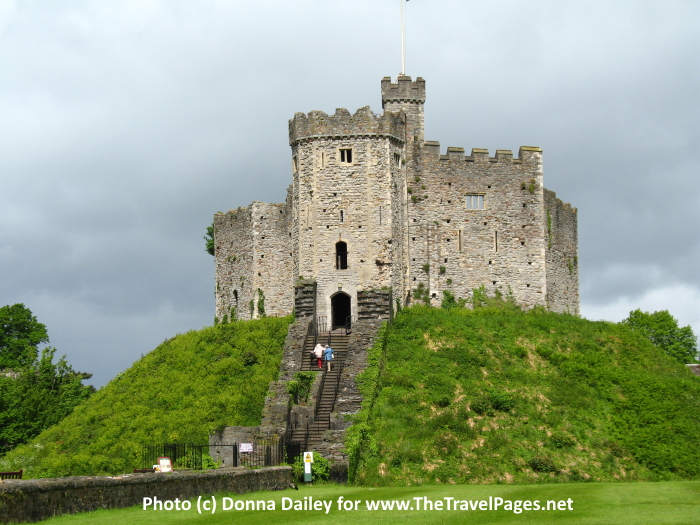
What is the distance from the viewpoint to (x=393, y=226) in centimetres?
4731

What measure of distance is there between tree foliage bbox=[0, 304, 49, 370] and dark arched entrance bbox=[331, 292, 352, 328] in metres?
28.1

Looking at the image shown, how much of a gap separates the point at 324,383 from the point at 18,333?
37.4 metres

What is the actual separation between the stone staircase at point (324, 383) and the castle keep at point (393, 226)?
3.15 meters

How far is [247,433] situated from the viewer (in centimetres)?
3584

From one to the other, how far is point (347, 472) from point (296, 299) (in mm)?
14923

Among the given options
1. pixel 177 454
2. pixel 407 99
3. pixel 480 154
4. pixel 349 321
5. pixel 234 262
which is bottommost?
pixel 177 454

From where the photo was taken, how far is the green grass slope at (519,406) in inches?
1307

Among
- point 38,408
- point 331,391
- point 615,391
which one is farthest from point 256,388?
point 38,408

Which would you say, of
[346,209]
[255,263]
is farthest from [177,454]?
[255,263]

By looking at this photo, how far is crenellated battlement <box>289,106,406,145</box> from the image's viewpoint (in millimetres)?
47656

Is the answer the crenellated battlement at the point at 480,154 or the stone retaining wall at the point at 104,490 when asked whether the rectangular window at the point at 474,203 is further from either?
the stone retaining wall at the point at 104,490

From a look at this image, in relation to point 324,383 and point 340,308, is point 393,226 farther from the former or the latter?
point 324,383

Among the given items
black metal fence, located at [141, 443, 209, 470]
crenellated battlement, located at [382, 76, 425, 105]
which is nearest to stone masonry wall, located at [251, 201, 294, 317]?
crenellated battlement, located at [382, 76, 425, 105]

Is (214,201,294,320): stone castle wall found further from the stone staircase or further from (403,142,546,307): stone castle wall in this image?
the stone staircase
